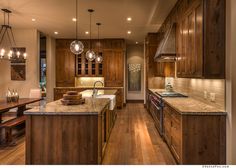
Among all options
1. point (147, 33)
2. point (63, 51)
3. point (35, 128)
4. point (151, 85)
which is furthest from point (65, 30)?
point (35, 128)

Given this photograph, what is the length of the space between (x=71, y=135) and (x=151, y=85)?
5.87 m

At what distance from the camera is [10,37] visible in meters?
7.63

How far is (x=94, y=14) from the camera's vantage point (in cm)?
573

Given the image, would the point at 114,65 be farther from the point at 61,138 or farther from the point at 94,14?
the point at 61,138

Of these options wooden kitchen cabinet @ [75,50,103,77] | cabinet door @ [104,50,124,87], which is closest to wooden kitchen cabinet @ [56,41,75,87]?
wooden kitchen cabinet @ [75,50,103,77]

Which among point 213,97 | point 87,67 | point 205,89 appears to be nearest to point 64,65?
point 87,67

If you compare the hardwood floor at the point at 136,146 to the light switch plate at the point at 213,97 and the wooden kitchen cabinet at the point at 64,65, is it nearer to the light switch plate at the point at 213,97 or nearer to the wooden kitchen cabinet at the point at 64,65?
the light switch plate at the point at 213,97

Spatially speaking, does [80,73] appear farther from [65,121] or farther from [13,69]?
[65,121]

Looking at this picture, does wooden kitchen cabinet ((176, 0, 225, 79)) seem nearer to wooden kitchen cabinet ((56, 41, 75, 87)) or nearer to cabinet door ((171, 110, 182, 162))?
cabinet door ((171, 110, 182, 162))

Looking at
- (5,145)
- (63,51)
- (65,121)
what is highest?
(63,51)

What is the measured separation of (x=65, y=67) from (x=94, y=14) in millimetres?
4381

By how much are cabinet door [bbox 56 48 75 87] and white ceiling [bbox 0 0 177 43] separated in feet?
5.57

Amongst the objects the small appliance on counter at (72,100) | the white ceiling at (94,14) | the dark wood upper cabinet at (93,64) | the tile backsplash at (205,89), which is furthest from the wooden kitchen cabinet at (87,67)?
the small appliance on counter at (72,100)

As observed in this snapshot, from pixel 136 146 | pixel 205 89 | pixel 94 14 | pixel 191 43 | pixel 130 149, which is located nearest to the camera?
pixel 191 43
